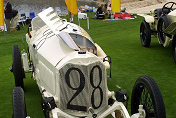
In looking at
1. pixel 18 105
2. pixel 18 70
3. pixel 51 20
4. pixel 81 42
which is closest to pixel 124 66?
pixel 51 20

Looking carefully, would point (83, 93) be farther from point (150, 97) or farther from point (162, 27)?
point (162, 27)

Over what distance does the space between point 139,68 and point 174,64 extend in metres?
0.98

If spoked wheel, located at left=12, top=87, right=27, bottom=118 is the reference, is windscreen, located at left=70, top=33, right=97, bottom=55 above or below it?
above

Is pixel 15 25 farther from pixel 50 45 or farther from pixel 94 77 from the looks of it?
pixel 94 77

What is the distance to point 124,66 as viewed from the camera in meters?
8.42

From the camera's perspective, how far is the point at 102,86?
4434mm

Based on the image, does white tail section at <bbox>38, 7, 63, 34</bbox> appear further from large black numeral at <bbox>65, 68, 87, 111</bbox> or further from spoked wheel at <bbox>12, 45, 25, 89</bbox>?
large black numeral at <bbox>65, 68, 87, 111</bbox>

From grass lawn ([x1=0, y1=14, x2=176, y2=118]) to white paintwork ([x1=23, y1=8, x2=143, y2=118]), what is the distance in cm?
83

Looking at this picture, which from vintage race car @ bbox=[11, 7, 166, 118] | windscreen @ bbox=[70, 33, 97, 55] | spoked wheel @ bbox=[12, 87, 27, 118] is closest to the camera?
spoked wheel @ bbox=[12, 87, 27, 118]

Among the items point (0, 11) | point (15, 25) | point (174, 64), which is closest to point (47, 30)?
point (174, 64)

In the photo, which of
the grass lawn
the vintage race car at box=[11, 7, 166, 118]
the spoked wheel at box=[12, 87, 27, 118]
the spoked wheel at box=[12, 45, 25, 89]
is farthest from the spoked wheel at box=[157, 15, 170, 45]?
the spoked wheel at box=[12, 87, 27, 118]

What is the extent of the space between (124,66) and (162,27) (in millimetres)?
1843

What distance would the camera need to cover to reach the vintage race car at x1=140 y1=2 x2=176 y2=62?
8.18 metres

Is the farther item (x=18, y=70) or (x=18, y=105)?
(x=18, y=70)
